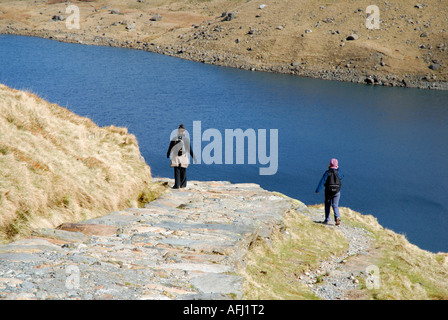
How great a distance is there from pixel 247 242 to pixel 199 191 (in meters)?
8.68

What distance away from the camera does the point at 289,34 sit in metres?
136

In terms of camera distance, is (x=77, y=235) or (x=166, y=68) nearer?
(x=77, y=235)

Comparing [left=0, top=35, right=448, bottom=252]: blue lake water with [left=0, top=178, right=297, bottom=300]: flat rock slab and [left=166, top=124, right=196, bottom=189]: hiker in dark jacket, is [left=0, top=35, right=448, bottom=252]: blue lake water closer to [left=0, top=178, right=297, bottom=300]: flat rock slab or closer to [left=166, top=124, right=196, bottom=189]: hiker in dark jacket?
[left=166, top=124, right=196, bottom=189]: hiker in dark jacket

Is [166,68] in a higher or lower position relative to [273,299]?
higher

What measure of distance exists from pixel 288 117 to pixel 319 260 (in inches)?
2559

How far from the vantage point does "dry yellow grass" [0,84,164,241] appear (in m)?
13.2

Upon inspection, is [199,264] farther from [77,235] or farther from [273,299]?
[77,235]

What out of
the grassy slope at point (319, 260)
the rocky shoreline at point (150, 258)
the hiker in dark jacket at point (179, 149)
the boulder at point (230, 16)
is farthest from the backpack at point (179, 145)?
the boulder at point (230, 16)

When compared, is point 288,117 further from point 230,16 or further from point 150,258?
point 230,16

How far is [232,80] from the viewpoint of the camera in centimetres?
11000

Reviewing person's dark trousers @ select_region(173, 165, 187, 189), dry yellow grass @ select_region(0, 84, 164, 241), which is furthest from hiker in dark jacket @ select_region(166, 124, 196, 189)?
dry yellow grass @ select_region(0, 84, 164, 241)
